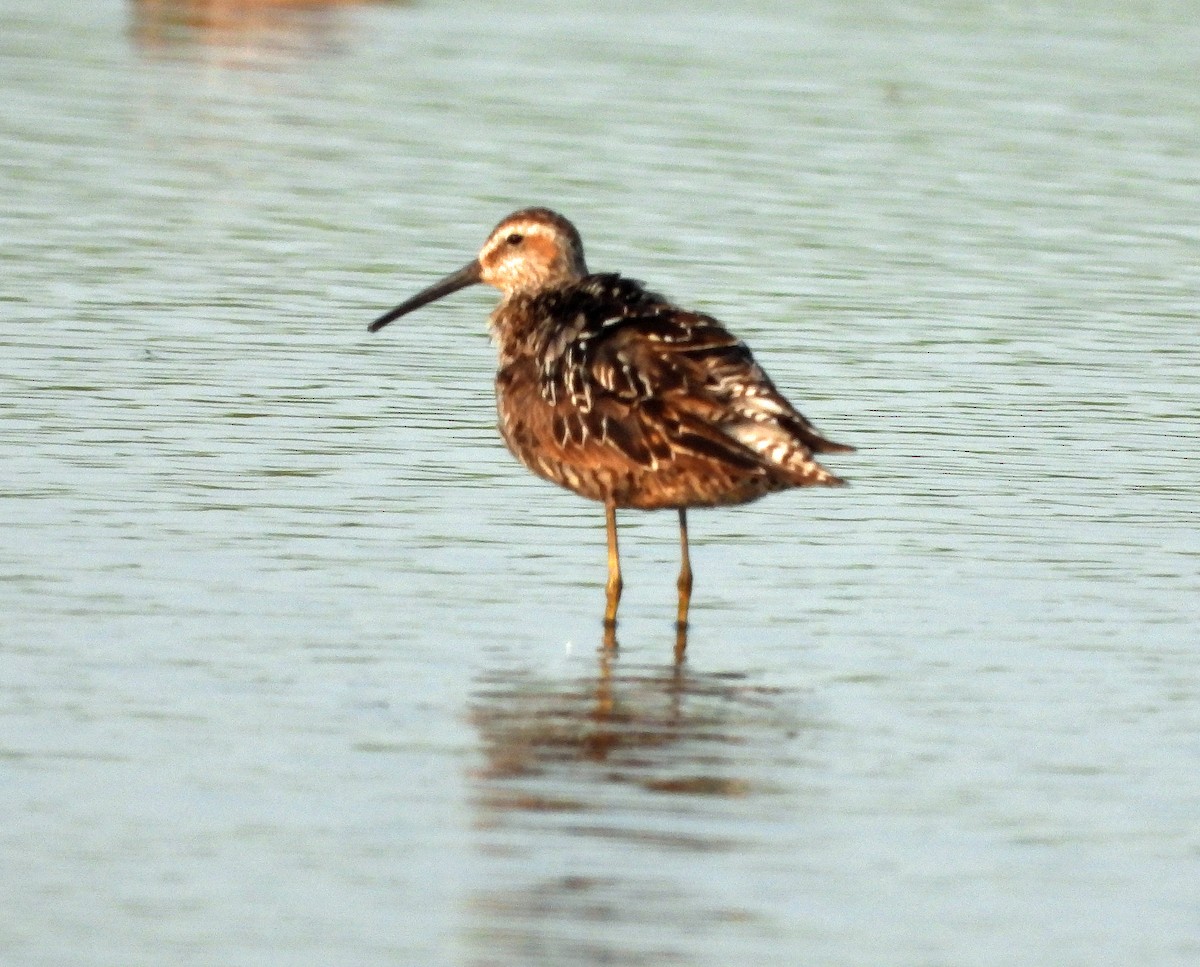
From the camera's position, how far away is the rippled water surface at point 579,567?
7156mm

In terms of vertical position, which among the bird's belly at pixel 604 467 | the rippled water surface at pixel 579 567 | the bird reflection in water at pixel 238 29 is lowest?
the bird reflection in water at pixel 238 29

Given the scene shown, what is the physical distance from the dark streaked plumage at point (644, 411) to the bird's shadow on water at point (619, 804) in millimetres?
749

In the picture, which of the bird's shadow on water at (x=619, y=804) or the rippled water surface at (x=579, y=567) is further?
the rippled water surface at (x=579, y=567)

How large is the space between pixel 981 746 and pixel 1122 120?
16603mm

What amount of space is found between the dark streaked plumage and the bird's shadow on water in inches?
29.5

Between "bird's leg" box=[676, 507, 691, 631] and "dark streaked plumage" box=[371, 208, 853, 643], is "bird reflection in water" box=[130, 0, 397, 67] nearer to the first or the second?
"dark streaked plumage" box=[371, 208, 853, 643]

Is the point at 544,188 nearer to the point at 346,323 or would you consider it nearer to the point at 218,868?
the point at 346,323

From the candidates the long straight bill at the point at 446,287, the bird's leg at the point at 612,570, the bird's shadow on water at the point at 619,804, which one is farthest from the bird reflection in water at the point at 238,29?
the bird's shadow on water at the point at 619,804

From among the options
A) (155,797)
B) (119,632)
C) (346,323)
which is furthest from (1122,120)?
(155,797)

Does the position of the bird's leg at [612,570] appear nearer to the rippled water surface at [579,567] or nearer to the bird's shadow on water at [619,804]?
the rippled water surface at [579,567]

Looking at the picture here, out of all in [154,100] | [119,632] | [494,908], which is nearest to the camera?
[494,908]

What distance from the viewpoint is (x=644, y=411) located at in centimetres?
1014

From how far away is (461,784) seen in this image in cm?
799

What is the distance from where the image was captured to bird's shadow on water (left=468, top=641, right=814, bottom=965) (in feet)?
22.5
